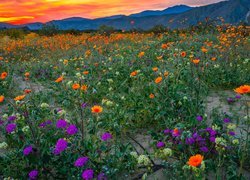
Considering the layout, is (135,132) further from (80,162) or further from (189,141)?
(80,162)

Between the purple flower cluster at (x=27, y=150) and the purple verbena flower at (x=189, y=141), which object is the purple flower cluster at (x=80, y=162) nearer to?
the purple flower cluster at (x=27, y=150)

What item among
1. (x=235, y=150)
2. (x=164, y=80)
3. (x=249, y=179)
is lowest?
(x=249, y=179)

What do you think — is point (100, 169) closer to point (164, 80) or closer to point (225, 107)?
point (164, 80)

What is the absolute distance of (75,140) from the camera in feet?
8.33

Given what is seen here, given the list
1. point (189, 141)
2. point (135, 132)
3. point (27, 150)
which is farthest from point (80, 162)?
point (135, 132)

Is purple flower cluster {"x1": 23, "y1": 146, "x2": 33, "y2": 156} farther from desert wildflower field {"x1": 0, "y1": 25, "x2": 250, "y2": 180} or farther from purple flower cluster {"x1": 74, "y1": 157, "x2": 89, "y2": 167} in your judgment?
purple flower cluster {"x1": 74, "y1": 157, "x2": 89, "y2": 167}

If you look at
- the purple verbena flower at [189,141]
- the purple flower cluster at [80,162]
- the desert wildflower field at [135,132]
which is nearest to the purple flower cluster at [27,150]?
the desert wildflower field at [135,132]

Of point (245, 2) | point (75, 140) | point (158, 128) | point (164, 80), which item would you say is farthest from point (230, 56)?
point (245, 2)

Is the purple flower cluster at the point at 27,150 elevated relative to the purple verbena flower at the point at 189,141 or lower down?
elevated

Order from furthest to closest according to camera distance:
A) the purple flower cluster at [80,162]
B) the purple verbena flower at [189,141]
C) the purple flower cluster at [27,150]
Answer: the purple verbena flower at [189,141], the purple flower cluster at [27,150], the purple flower cluster at [80,162]

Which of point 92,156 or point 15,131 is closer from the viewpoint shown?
point 92,156

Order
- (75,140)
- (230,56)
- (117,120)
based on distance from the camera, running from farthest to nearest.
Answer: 1. (230,56)
2. (117,120)
3. (75,140)

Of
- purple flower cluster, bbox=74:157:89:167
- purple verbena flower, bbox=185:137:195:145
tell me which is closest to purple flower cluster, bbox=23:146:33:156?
purple flower cluster, bbox=74:157:89:167

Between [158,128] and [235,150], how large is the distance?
1.00 m
